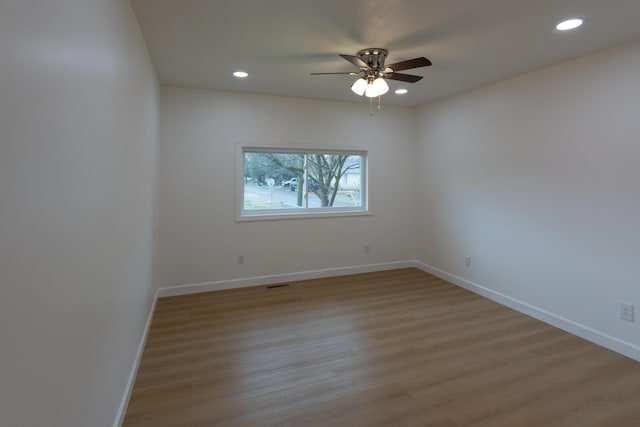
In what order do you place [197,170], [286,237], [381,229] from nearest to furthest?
1. [197,170]
2. [286,237]
3. [381,229]

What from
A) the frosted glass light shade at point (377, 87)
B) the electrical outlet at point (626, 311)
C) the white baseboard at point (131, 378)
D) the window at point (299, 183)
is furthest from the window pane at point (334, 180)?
the electrical outlet at point (626, 311)

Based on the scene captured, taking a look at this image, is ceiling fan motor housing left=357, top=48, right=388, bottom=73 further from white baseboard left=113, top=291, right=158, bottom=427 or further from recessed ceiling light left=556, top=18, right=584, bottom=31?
white baseboard left=113, top=291, right=158, bottom=427

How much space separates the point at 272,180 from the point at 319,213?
78cm

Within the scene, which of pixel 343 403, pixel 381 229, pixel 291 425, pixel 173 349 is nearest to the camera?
pixel 291 425

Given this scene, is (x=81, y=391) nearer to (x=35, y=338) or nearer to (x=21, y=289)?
(x=35, y=338)

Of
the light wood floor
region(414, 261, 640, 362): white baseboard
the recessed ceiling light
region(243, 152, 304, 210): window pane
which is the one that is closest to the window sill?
region(243, 152, 304, 210): window pane

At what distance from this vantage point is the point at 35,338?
0.83 m

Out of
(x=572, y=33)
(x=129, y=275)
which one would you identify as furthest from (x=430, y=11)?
(x=129, y=275)

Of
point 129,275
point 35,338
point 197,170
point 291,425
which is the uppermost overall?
point 197,170

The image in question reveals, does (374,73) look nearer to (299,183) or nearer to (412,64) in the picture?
(412,64)

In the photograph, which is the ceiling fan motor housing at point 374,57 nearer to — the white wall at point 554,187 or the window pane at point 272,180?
the white wall at point 554,187

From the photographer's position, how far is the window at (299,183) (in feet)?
14.0

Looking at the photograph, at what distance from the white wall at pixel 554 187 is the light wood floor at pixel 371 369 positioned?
15.8 inches

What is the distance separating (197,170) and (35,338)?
3.26m
